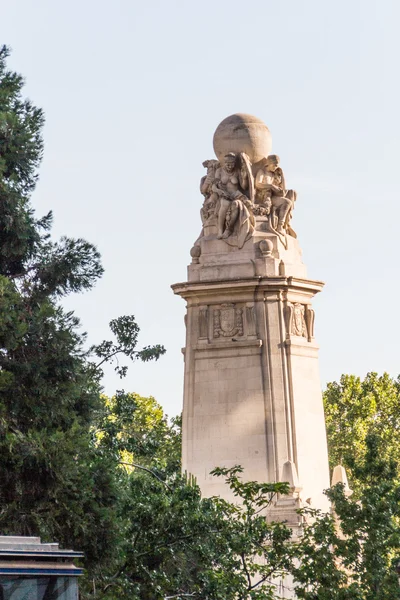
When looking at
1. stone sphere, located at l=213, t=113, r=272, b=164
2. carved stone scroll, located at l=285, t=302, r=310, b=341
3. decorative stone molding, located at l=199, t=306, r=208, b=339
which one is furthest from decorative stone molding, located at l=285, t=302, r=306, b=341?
stone sphere, located at l=213, t=113, r=272, b=164

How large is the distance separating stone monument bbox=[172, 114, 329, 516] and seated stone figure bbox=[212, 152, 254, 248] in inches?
1.0

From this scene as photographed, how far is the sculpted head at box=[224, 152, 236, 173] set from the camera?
40000 mm

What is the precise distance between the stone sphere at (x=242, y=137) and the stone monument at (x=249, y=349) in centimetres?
6

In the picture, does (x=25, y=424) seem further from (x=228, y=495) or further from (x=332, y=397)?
(x=332, y=397)

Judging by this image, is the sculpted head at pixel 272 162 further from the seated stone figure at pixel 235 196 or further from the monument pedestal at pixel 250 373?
the monument pedestal at pixel 250 373

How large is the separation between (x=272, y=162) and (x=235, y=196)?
1.39 metres

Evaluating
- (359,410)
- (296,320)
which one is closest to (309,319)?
(296,320)

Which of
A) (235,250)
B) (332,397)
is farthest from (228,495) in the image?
(332,397)

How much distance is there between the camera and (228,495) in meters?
37.9

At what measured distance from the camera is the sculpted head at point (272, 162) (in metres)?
40.4

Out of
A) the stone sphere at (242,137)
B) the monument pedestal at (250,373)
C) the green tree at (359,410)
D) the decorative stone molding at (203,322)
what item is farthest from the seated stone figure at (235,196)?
the green tree at (359,410)

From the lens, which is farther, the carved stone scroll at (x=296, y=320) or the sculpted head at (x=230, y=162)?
the sculpted head at (x=230, y=162)

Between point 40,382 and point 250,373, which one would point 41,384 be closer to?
point 40,382

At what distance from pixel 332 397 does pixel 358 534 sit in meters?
43.4
